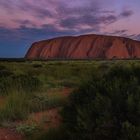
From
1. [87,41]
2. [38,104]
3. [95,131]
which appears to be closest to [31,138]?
[95,131]

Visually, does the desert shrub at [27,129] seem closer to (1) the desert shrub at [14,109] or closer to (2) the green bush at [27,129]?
(2) the green bush at [27,129]

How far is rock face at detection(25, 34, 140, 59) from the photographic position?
16125 centimetres

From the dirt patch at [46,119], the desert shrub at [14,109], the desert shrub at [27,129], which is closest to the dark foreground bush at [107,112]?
the desert shrub at [27,129]

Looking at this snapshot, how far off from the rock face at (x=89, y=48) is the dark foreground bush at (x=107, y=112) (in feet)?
487

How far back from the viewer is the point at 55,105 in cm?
951

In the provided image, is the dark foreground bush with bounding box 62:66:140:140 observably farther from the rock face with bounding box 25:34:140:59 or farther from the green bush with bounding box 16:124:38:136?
the rock face with bounding box 25:34:140:59

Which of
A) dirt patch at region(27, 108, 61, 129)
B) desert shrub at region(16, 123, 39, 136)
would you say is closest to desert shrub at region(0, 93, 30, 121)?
dirt patch at region(27, 108, 61, 129)

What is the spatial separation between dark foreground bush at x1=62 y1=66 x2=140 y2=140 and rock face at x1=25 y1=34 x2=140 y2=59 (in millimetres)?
148455

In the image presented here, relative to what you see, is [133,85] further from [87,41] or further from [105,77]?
[87,41]

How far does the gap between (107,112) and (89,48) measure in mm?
164563

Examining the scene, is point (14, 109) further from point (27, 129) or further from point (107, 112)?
point (107, 112)

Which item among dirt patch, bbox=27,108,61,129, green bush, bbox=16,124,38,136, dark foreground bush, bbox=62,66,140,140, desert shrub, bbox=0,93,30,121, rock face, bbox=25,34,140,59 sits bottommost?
green bush, bbox=16,124,38,136

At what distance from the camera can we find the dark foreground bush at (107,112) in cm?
485

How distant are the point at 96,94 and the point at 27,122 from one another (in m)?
2.63
